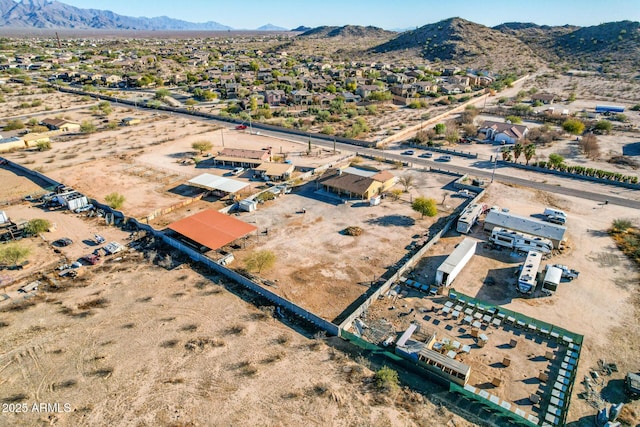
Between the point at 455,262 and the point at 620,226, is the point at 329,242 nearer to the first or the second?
the point at 455,262

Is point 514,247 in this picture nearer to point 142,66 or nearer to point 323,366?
point 323,366

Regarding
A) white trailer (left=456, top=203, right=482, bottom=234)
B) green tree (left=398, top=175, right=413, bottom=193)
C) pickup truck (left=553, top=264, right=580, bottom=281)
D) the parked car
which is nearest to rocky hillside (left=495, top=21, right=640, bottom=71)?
green tree (left=398, top=175, right=413, bottom=193)

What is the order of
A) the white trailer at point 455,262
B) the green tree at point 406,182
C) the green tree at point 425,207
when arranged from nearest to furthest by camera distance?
A: 1. the white trailer at point 455,262
2. the green tree at point 425,207
3. the green tree at point 406,182

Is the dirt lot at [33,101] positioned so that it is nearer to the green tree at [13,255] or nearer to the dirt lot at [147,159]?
the dirt lot at [147,159]

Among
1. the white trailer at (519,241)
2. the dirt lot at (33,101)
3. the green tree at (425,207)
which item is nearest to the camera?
the white trailer at (519,241)

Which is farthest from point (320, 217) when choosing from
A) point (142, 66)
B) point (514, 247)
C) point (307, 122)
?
point (142, 66)

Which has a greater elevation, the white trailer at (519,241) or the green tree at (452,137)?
the green tree at (452,137)

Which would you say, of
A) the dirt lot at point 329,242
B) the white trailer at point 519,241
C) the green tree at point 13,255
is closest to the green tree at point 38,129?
the green tree at point 13,255
